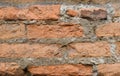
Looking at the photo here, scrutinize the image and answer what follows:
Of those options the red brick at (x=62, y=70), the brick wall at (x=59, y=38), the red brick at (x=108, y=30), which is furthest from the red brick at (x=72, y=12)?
the red brick at (x=62, y=70)

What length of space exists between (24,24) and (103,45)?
0.35 m

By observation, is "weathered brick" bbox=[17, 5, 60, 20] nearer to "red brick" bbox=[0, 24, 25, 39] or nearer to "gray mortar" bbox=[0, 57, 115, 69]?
"red brick" bbox=[0, 24, 25, 39]

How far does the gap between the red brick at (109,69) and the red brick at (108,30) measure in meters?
0.13

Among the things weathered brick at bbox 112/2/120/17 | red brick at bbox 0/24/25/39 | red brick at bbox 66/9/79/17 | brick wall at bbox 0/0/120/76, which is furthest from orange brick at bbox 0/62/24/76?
weathered brick at bbox 112/2/120/17

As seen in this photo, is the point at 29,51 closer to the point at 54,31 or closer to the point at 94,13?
the point at 54,31

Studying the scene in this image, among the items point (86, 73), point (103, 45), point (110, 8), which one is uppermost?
point (110, 8)

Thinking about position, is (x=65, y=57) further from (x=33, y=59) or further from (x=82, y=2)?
(x=82, y=2)

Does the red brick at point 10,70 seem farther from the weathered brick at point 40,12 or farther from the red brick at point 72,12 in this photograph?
the red brick at point 72,12

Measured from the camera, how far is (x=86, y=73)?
4.07 ft

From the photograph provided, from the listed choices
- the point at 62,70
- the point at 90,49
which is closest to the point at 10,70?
the point at 62,70

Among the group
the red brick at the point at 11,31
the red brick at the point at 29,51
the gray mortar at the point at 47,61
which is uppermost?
the red brick at the point at 11,31

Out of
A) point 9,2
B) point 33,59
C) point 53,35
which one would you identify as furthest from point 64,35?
point 9,2

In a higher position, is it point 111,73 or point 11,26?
point 11,26

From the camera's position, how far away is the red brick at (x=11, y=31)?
1273 mm
